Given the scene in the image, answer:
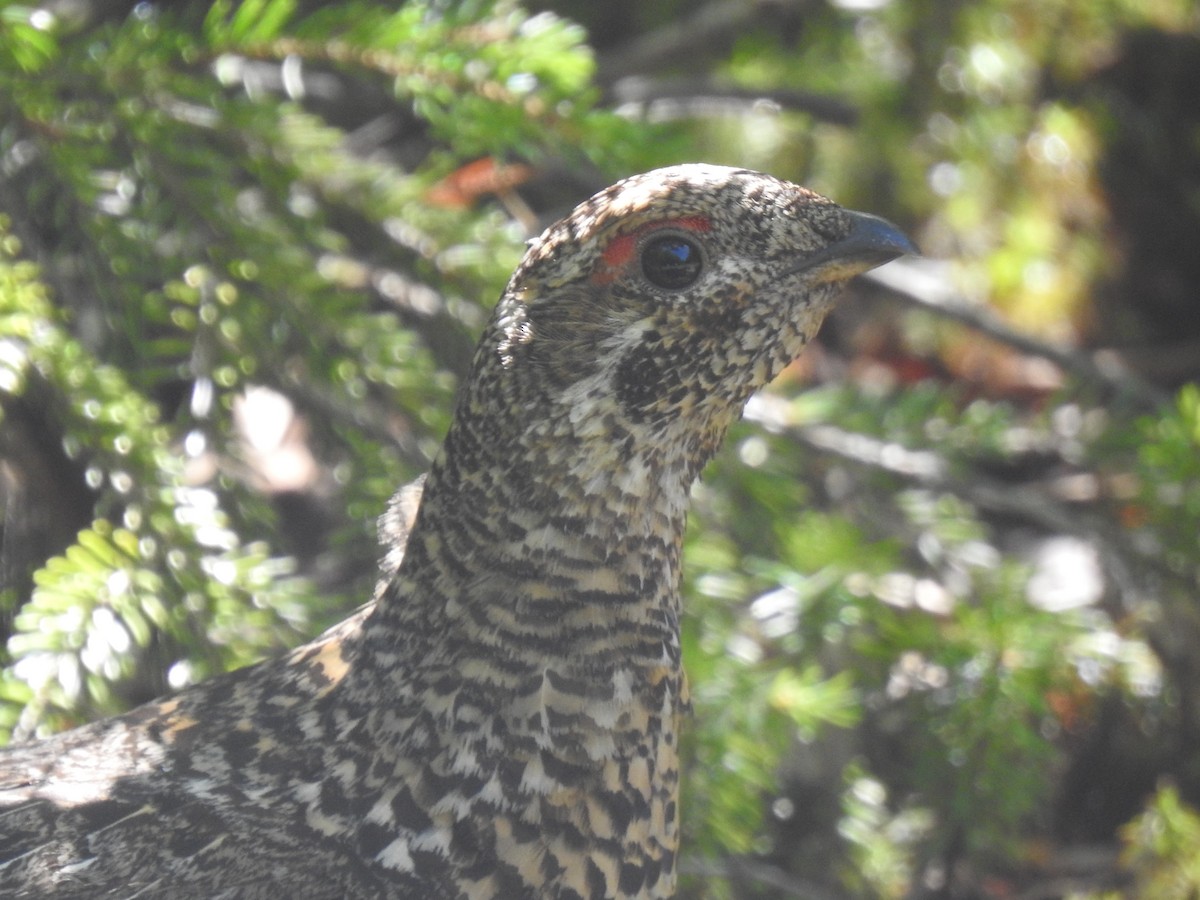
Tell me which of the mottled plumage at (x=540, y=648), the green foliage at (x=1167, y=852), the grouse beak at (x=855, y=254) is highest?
the grouse beak at (x=855, y=254)

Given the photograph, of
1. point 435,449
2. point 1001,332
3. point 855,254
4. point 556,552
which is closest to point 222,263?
point 435,449

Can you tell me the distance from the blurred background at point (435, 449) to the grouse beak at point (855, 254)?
773 millimetres

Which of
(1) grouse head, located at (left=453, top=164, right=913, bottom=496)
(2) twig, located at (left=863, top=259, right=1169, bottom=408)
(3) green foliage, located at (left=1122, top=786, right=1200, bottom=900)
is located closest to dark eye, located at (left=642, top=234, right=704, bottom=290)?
(1) grouse head, located at (left=453, top=164, right=913, bottom=496)

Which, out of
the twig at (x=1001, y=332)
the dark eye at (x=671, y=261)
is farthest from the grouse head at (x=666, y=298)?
the twig at (x=1001, y=332)

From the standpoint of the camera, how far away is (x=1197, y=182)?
4.52 meters

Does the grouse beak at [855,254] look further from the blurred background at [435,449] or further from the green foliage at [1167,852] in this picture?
the green foliage at [1167,852]

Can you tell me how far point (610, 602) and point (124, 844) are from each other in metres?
0.74

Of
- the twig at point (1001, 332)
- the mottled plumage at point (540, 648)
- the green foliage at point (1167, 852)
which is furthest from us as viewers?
the twig at point (1001, 332)

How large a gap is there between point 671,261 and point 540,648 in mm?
579

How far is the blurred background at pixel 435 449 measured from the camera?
7.53ft

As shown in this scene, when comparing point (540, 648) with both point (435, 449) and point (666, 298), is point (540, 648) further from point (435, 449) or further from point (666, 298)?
point (435, 449)

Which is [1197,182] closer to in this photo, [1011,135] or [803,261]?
[1011,135]

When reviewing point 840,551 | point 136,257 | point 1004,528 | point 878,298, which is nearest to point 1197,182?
point 878,298

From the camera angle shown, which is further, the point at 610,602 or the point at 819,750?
the point at 819,750
